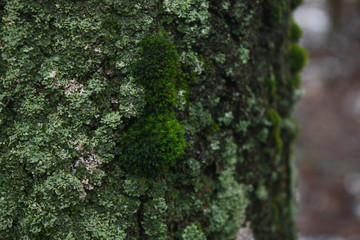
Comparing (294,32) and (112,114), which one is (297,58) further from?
(112,114)

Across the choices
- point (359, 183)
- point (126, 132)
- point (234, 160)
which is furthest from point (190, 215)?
point (359, 183)

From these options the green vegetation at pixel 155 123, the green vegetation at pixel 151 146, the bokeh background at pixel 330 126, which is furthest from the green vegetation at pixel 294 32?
the bokeh background at pixel 330 126

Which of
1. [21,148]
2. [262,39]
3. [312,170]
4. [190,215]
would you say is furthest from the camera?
[312,170]

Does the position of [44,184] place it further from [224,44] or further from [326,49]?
[326,49]

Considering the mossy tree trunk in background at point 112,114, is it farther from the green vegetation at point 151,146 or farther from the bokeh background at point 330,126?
the bokeh background at point 330,126

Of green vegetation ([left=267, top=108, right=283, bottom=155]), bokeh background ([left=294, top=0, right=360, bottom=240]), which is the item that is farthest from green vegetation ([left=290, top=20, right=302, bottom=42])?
bokeh background ([left=294, top=0, right=360, bottom=240])

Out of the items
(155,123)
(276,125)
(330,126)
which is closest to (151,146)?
(155,123)
